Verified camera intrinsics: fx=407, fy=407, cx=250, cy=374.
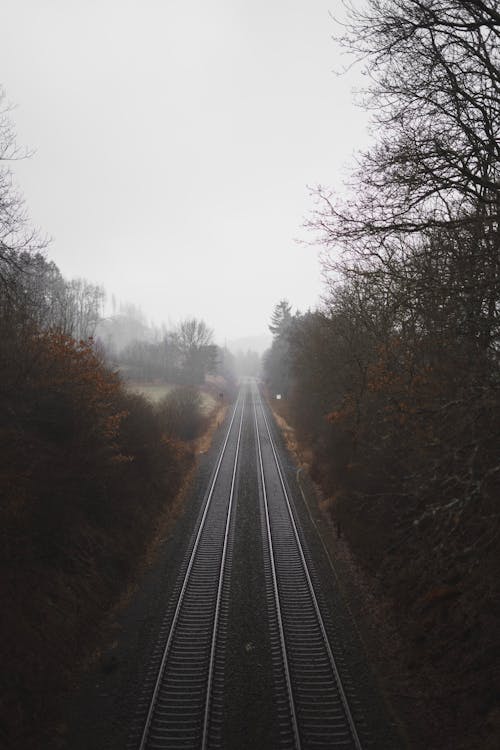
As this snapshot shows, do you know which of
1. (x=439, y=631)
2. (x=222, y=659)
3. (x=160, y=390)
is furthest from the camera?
(x=160, y=390)

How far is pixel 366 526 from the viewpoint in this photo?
13500 mm

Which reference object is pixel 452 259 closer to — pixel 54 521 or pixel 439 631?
pixel 439 631

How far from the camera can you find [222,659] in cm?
872

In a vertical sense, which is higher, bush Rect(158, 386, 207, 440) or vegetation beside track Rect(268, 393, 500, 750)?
bush Rect(158, 386, 207, 440)

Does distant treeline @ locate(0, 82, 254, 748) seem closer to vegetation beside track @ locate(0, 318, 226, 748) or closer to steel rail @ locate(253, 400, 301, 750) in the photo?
vegetation beside track @ locate(0, 318, 226, 748)

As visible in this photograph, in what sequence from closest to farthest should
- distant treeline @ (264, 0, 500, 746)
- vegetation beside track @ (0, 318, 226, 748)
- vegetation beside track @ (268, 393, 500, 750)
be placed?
1. distant treeline @ (264, 0, 500, 746)
2. vegetation beside track @ (268, 393, 500, 750)
3. vegetation beside track @ (0, 318, 226, 748)

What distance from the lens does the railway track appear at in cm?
705

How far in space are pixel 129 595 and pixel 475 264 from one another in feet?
36.9

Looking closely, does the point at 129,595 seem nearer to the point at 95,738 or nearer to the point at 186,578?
the point at 186,578

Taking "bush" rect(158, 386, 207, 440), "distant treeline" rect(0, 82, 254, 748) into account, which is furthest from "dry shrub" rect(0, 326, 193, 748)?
"bush" rect(158, 386, 207, 440)

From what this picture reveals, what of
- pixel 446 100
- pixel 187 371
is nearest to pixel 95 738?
pixel 446 100

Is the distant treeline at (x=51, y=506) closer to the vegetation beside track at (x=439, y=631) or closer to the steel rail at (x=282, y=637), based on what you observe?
the steel rail at (x=282, y=637)

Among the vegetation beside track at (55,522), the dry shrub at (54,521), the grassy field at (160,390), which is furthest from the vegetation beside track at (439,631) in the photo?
the grassy field at (160,390)

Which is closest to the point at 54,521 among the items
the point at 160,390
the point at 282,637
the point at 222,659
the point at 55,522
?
the point at 55,522
